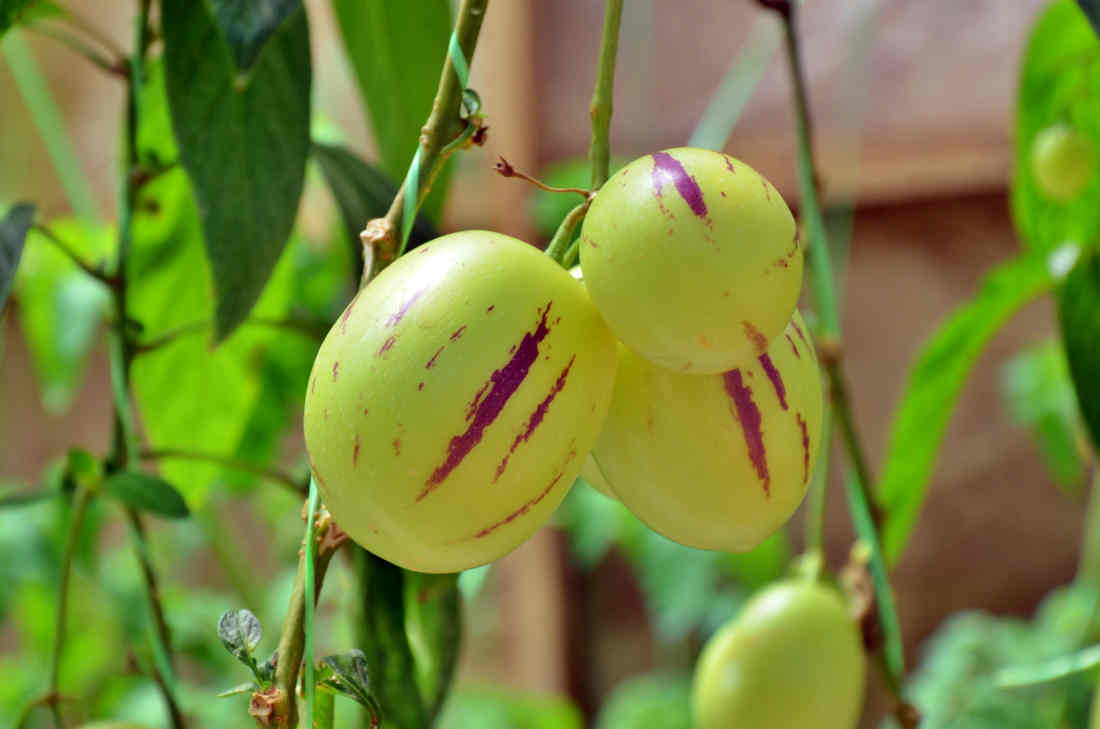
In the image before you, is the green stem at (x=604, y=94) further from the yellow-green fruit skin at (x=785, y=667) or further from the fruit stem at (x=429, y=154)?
the yellow-green fruit skin at (x=785, y=667)

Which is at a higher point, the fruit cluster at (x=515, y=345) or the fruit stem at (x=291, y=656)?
the fruit cluster at (x=515, y=345)

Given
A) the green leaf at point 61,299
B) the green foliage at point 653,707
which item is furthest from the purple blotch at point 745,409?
the green foliage at point 653,707

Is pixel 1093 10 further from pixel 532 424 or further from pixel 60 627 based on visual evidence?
pixel 60 627

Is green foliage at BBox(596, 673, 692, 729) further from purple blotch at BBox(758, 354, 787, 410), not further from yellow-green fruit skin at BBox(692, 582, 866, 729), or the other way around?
purple blotch at BBox(758, 354, 787, 410)

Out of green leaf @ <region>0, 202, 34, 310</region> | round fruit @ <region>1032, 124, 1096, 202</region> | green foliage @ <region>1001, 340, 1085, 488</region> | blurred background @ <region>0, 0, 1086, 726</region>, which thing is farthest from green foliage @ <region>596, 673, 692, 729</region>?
green leaf @ <region>0, 202, 34, 310</region>

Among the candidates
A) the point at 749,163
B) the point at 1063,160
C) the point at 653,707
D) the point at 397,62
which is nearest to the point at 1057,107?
the point at 1063,160

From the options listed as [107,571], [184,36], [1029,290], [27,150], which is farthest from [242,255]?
[27,150]
